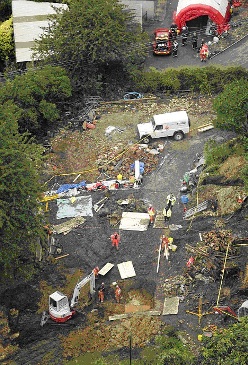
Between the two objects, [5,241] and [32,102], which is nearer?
[5,241]

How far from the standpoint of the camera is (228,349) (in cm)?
2809

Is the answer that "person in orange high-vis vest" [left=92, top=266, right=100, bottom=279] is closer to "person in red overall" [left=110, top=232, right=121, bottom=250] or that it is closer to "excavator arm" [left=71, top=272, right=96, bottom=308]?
"excavator arm" [left=71, top=272, right=96, bottom=308]

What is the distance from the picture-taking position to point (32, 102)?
50062 mm

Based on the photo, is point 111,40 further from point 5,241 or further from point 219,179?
point 5,241

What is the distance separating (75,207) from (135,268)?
7003mm

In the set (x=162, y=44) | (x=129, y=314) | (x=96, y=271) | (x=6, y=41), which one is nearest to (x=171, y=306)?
(x=129, y=314)

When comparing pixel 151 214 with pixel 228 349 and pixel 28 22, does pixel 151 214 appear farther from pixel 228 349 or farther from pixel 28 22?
pixel 28 22

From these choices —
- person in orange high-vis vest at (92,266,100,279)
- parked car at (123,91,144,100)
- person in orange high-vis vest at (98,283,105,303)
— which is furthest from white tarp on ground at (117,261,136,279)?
parked car at (123,91,144,100)

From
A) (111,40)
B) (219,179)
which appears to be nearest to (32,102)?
(111,40)

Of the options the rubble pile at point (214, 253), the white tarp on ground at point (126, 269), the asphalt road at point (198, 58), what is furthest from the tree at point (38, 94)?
the rubble pile at point (214, 253)

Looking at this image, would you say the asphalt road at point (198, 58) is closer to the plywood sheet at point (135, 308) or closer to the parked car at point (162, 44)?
the parked car at point (162, 44)

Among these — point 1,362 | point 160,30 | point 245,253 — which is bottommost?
point 1,362

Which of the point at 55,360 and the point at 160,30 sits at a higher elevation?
the point at 160,30

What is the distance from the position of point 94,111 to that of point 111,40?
5.48m
